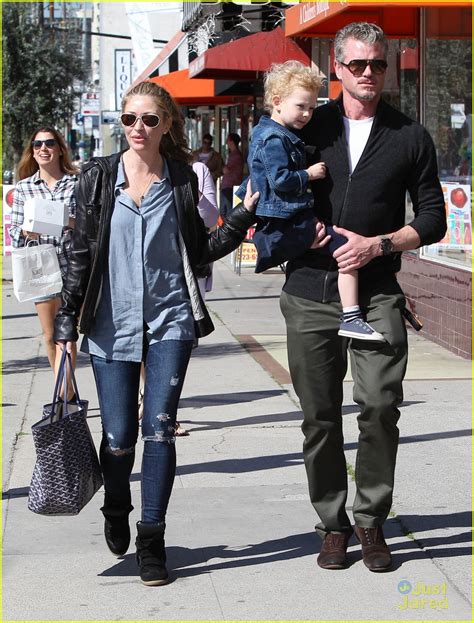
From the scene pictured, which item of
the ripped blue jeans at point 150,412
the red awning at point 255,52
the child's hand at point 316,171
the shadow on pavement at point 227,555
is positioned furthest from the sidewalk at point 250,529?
the red awning at point 255,52

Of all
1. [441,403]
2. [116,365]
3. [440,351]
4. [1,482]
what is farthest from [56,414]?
[440,351]

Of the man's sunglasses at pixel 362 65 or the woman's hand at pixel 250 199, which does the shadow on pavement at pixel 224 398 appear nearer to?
the woman's hand at pixel 250 199

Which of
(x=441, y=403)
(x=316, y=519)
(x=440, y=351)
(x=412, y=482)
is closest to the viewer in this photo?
(x=316, y=519)

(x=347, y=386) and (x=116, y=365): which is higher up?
(x=116, y=365)

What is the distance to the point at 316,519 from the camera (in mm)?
5684

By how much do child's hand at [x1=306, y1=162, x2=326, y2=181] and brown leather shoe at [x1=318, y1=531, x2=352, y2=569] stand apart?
146cm

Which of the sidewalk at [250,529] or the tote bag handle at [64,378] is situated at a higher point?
the tote bag handle at [64,378]

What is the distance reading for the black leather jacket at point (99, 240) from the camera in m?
4.83

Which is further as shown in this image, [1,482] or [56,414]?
[1,482]

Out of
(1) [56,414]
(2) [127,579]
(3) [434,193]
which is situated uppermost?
(3) [434,193]

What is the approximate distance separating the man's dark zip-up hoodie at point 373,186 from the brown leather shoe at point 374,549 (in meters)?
0.96

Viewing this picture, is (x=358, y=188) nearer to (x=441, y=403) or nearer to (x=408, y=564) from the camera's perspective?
(x=408, y=564)

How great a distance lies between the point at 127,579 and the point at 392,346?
1415 millimetres

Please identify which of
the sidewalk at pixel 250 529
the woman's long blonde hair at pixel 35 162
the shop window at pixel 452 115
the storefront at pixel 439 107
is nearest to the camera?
the sidewalk at pixel 250 529
